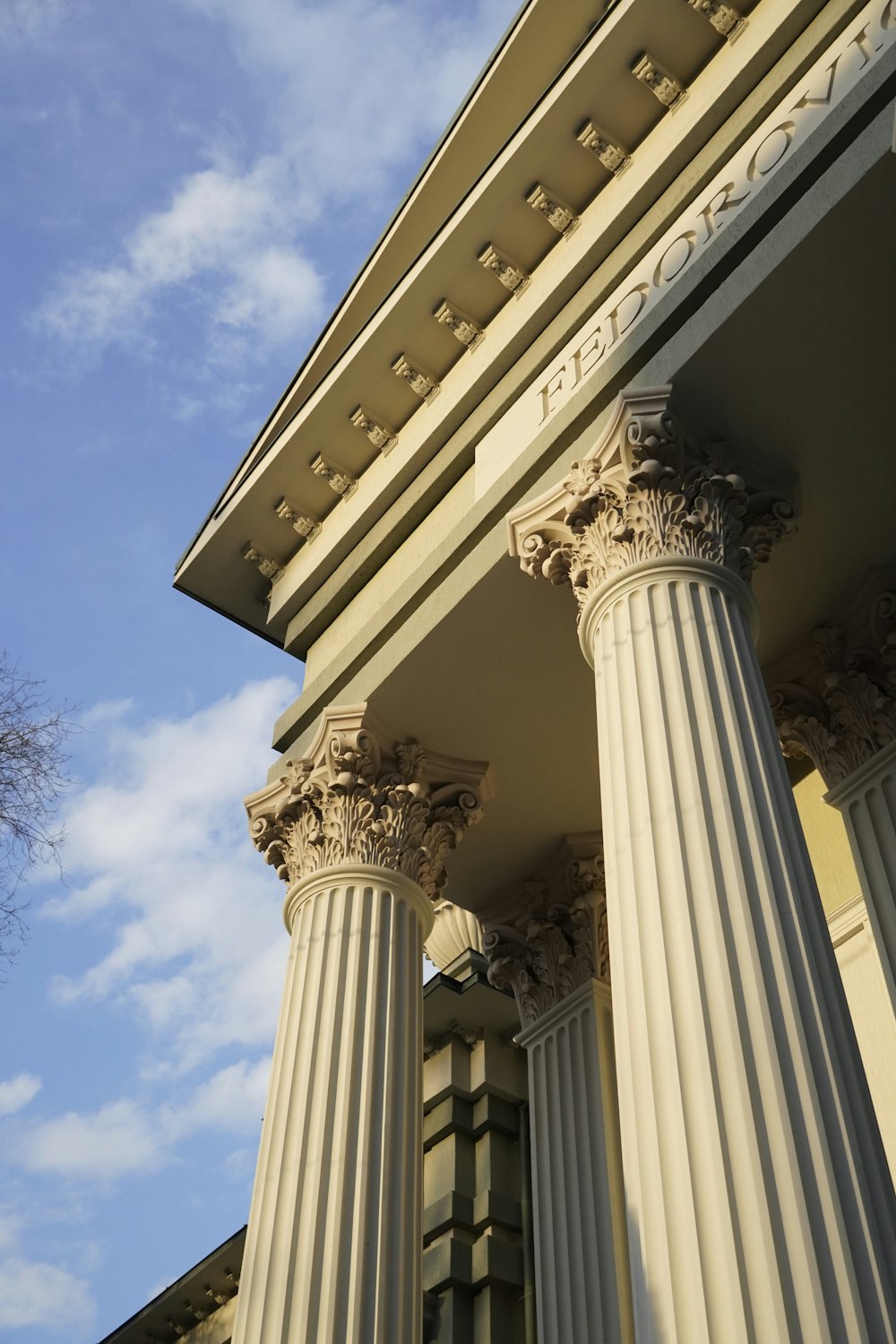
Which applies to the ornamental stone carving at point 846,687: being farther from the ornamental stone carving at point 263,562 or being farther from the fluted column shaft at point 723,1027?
the ornamental stone carving at point 263,562

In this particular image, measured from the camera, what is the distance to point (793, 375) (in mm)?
14258

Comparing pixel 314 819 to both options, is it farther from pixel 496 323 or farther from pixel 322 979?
pixel 496 323

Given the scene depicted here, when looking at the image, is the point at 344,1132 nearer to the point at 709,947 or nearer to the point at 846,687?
the point at 709,947

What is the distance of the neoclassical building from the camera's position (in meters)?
9.99

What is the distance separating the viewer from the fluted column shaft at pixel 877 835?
568 inches

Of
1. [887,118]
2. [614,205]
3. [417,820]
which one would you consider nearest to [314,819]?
[417,820]

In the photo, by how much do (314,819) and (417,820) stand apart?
1.26 meters

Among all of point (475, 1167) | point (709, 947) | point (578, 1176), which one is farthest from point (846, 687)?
point (475, 1167)

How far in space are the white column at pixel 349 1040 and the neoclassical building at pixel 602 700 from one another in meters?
Result: 0.04

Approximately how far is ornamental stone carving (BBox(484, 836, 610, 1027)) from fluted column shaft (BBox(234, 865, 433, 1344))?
297 cm

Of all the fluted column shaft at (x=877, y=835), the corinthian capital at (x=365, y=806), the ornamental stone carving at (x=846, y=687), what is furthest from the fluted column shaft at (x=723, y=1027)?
the corinthian capital at (x=365, y=806)

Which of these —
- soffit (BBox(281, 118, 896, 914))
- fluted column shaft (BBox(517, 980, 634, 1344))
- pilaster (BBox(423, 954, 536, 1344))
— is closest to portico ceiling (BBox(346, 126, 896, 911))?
soffit (BBox(281, 118, 896, 914))

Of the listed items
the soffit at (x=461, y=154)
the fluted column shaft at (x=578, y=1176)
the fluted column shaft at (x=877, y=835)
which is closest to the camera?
the fluted column shaft at (x=877, y=835)

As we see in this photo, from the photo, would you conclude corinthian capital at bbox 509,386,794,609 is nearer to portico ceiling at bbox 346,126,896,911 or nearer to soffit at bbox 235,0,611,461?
portico ceiling at bbox 346,126,896,911
